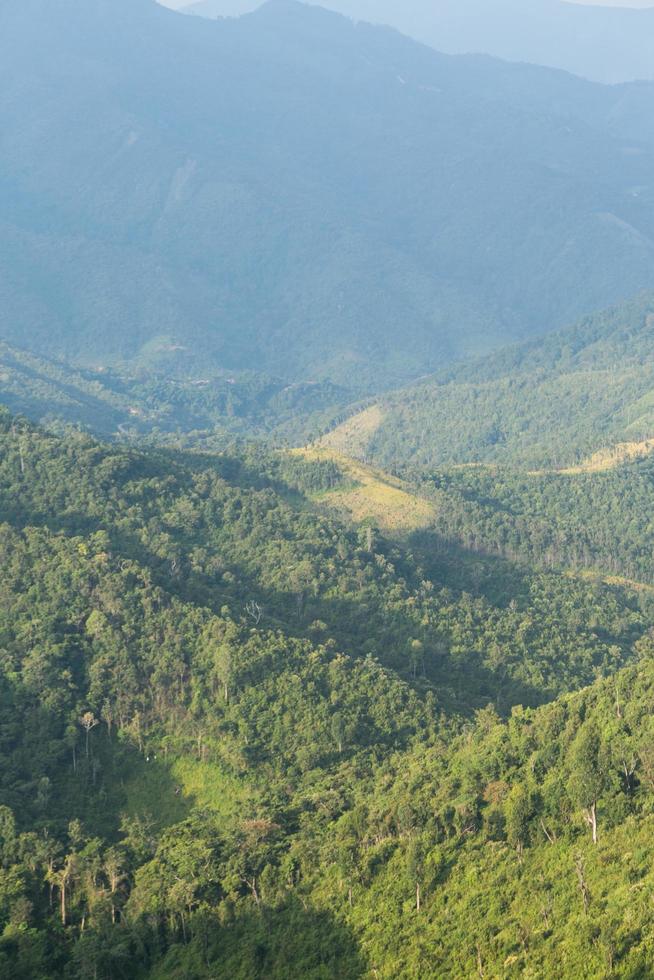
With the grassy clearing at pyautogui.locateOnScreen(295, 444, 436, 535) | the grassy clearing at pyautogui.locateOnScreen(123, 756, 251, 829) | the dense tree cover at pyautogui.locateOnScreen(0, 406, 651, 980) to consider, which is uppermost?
the dense tree cover at pyautogui.locateOnScreen(0, 406, 651, 980)

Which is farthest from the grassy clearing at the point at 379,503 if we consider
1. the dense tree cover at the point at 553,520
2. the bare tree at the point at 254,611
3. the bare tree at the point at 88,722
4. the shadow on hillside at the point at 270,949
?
the shadow on hillside at the point at 270,949

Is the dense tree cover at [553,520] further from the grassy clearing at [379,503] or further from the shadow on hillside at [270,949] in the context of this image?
the shadow on hillside at [270,949]

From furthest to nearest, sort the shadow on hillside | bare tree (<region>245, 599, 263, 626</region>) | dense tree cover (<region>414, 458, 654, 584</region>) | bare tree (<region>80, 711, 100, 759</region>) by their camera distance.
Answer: dense tree cover (<region>414, 458, 654, 584</region>)
bare tree (<region>245, 599, 263, 626</region>)
bare tree (<region>80, 711, 100, 759</region>)
the shadow on hillside

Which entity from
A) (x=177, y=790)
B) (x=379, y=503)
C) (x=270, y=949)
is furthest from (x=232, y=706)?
(x=379, y=503)

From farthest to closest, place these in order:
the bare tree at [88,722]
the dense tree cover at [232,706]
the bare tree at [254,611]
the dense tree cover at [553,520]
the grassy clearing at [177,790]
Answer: the dense tree cover at [553,520] < the bare tree at [254,611] < the bare tree at [88,722] < the grassy clearing at [177,790] < the dense tree cover at [232,706]

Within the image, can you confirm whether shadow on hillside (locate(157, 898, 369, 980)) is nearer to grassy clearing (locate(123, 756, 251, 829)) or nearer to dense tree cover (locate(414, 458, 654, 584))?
grassy clearing (locate(123, 756, 251, 829))

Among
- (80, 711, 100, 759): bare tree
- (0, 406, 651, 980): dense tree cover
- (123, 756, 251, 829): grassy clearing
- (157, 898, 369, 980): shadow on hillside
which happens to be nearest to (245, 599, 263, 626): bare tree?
(0, 406, 651, 980): dense tree cover
